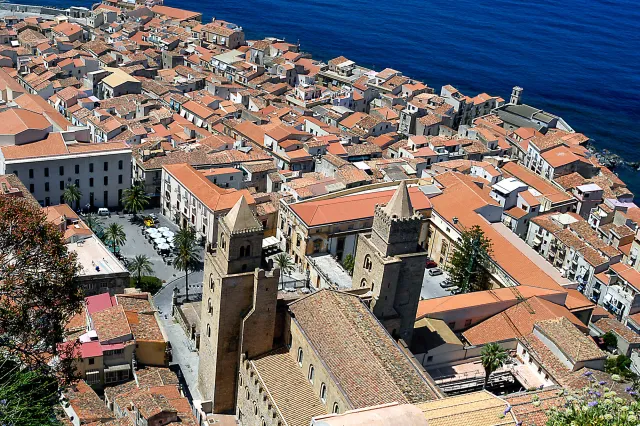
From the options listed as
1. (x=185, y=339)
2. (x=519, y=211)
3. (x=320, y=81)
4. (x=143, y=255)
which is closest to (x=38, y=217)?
(x=185, y=339)

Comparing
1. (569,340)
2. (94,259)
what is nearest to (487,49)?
(569,340)

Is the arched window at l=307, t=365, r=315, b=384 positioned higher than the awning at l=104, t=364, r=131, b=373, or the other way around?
the arched window at l=307, t=365, r=315, b=384

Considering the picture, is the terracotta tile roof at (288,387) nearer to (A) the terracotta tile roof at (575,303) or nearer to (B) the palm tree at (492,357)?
(B) the palm tree at (492,357)

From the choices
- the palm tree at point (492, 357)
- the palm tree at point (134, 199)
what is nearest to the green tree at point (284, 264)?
the palm tree at point (134, 199)

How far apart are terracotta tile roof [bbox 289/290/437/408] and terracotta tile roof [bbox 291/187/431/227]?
22046mm

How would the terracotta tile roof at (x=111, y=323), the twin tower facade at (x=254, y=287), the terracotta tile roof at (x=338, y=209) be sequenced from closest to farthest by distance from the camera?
the twin tower facade at (x=254, y=287) → the terracotta tile roof at (x=111, y=323) → the terracotta tile roof at (x=338, y=209)

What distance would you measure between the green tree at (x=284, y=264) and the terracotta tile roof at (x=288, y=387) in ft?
61.0

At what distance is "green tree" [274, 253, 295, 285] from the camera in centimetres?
5906

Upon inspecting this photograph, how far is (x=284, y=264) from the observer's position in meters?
58.9

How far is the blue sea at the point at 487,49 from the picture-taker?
13250cm

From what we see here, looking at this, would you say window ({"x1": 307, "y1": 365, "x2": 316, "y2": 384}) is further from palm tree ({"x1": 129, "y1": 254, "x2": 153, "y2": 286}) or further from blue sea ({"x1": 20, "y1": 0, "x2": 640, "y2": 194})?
blue sea ({"x1": 20, "y1": 0, "x2": 640, "y2": 194})

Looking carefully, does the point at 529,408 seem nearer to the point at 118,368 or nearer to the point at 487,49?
the point at 118,368

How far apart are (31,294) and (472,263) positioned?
132 feet

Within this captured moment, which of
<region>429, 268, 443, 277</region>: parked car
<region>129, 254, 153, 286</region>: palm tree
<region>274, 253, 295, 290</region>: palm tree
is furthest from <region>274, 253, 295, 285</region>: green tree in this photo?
<region>429, 268, 443, 277</region>: parked car
